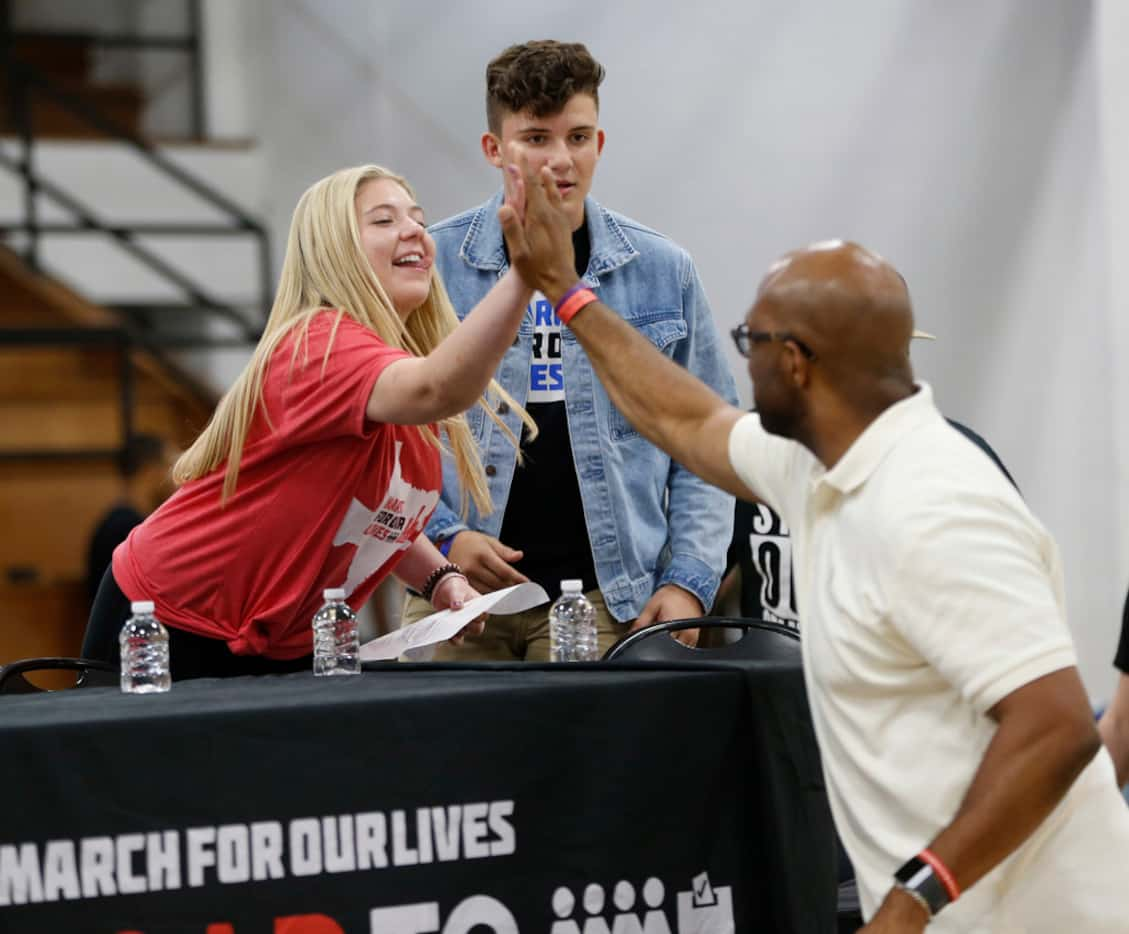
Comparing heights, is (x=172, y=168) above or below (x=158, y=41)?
below

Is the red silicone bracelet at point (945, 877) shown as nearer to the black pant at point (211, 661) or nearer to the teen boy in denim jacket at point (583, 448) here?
the black pant at point (211, 661)

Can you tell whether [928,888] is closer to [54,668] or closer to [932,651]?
[932,651]

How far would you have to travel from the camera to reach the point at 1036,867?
182 cm

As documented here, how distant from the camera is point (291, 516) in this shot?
103 inches

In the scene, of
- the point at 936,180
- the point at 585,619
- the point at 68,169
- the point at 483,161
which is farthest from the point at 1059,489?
the point at 68,169

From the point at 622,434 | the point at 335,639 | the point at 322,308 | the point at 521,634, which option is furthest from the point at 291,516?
the point at 622,434

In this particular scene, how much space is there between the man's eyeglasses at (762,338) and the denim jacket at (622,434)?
128 cm

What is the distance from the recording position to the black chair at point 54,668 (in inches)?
97.5

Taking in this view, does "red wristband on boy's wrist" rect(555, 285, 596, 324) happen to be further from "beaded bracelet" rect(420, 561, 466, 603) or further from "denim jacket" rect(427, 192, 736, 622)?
"denim jacket" rect(427, 192, 736, 622)

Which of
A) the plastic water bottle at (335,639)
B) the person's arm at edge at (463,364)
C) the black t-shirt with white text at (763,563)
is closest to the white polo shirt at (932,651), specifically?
the person's arm at edge at (463,364)

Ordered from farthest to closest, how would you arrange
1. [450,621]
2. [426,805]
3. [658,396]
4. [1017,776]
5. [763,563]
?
[763,563], [450,621], [658,396], [426,805], [1017,776]

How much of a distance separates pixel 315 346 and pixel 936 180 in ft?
10.6

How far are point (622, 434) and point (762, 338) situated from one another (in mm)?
1399

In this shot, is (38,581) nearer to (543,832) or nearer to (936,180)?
(936,180)
